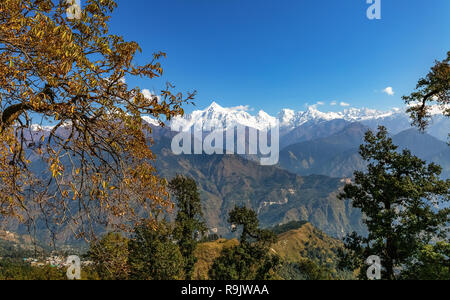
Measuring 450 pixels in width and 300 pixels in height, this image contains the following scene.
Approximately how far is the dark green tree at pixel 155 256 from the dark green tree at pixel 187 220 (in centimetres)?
557

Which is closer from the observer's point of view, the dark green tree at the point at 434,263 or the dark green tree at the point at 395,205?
the dark green tree at the point at 434,263

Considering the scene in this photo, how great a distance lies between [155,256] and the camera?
1302 inches

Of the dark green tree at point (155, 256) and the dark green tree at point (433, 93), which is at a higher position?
the dark green tree at point (433, 93)

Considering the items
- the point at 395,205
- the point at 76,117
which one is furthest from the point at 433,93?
the point at 76,117

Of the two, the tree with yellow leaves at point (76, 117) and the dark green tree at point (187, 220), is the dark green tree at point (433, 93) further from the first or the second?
the dark green tree at point (187, 220)

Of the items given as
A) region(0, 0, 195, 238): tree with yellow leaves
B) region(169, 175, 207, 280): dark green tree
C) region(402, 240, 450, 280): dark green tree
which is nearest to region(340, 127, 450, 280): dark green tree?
region(402, 240, 450, 280): dark green tree

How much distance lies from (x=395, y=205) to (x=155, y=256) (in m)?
30.6

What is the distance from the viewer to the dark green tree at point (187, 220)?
40.8m

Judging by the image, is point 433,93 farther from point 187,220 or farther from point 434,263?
point 187,220

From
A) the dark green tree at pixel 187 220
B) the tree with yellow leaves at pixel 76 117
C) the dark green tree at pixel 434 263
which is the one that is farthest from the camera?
the dark green tree at pixel 187 220

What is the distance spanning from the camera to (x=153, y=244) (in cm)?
3356

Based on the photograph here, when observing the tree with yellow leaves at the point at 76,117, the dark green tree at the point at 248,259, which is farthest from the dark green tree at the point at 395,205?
the dark green tree at the point at 248,259
